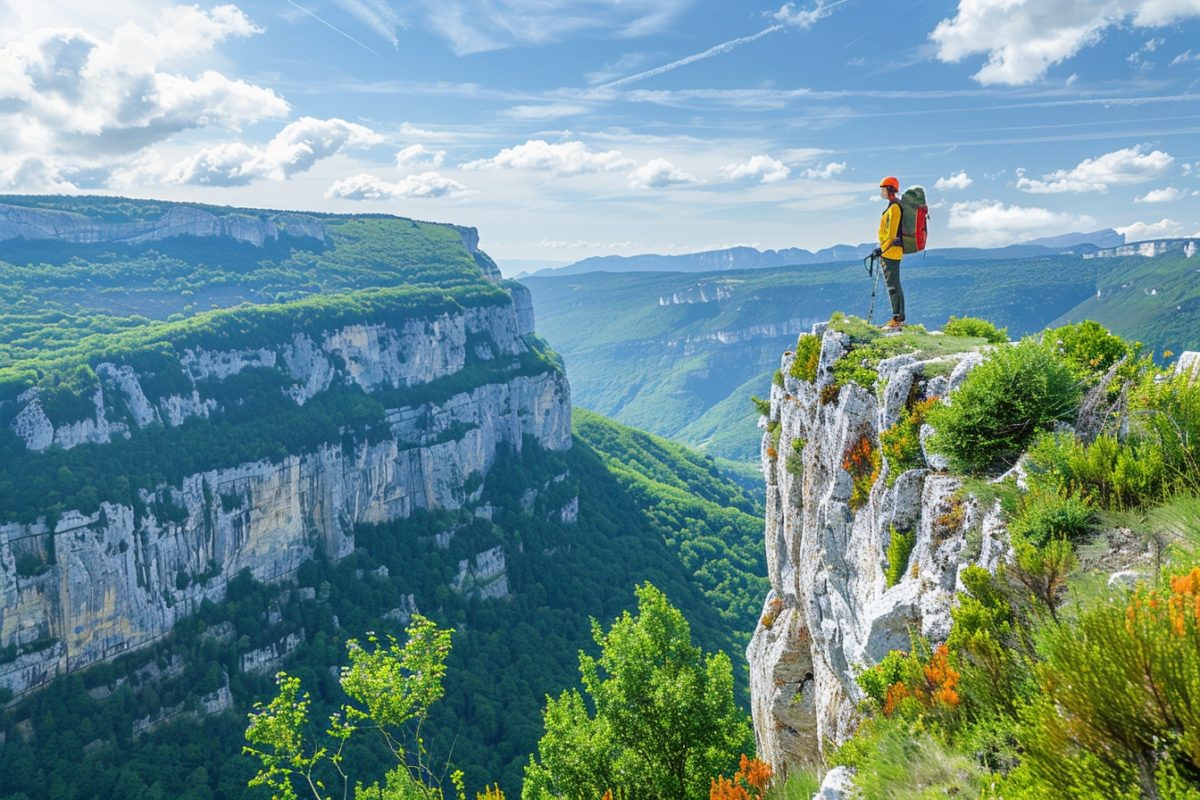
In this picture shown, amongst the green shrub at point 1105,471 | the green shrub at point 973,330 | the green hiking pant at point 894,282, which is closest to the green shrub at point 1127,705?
the green shrub at point 1105,471

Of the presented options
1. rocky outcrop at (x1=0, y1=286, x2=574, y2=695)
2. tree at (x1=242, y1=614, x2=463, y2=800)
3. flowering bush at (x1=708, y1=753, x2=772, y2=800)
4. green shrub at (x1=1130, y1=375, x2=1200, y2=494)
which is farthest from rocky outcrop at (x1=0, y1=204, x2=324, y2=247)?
green shrub at (x1=1130, y1=375, x2=1200, y2=494)

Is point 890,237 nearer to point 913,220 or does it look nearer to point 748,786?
point 913,220

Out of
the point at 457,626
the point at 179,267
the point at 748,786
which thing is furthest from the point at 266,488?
the point at 748,786

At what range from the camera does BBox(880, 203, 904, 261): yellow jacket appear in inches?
541

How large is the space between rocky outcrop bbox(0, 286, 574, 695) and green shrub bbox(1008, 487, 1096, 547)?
216 feet

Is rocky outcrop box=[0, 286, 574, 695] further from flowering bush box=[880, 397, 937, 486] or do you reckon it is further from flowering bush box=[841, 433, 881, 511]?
flowering bush box=[880, 397, 937, 486]

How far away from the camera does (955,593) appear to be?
7.78 meters

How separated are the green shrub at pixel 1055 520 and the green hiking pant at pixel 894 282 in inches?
306

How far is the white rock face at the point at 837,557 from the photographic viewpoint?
8484 mm

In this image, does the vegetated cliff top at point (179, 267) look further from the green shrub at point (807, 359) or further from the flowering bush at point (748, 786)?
the flowering bush at point (748, 786)

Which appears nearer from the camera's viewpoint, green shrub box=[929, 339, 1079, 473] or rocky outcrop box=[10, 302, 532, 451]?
green shrub box=[929, 339, 1079, 473]

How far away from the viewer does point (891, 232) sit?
45.5 ft

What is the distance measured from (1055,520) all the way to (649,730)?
9314mm

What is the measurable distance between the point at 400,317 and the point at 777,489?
91.0m
